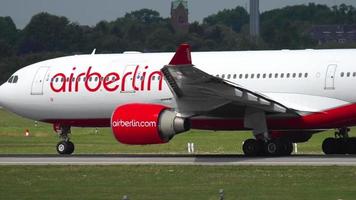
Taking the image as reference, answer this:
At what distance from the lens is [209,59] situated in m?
36.3

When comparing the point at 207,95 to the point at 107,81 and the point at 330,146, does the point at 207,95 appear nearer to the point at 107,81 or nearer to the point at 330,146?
the point at 107,81

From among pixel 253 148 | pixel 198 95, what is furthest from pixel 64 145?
pixel 253 148

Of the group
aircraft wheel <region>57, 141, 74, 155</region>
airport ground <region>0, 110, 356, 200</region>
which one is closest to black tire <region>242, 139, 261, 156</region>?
airport ground <region>0, 110, 356, 200</region>

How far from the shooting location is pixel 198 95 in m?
33.2

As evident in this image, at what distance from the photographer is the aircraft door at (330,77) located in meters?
33.7

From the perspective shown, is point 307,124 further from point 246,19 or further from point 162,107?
point 246,19

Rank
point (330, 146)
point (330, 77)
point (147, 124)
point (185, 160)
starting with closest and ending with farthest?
point (147, 124) < point (185, 160) < point (330, 77) < point (330, 146)

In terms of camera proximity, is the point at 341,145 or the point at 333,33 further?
the point at 333,33

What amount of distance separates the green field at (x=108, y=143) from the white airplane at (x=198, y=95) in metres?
4.01
